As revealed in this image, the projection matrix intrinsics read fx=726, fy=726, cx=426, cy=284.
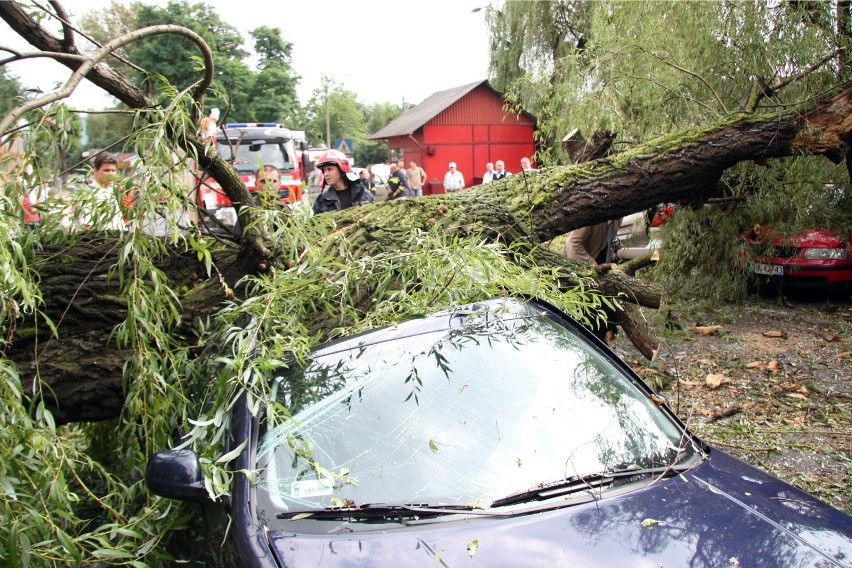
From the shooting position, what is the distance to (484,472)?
2.33m

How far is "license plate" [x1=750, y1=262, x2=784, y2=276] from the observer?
8445 millimetres

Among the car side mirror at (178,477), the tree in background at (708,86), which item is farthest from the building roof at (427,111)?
the car side mirror at (178,477)

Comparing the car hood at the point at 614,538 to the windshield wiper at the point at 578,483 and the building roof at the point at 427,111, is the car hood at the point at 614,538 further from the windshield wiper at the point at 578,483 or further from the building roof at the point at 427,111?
the building roof at the point at 427,111

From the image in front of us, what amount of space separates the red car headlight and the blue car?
6777 millimetres

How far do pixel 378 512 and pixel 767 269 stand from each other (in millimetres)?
7577

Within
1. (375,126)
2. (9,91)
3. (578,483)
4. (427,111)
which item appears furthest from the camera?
(375,126)

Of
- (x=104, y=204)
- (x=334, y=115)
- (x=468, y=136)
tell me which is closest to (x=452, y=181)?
(x=468, y=136)

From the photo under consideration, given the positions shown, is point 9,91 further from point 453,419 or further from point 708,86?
point 708,86

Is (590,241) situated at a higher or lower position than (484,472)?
higher

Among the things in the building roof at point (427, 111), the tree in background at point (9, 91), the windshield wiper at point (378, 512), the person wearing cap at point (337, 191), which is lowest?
the windshield wiper at point (378, 512)

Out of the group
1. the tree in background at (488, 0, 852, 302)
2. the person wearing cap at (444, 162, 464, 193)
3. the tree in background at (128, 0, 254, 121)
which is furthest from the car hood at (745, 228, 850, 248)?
the tree in background at (128, 0, 254, 121)

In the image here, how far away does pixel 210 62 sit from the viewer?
374 cm

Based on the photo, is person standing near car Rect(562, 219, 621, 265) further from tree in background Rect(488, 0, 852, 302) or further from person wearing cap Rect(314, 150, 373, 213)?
person wearing cap Rect(314, 150, 373, 213)

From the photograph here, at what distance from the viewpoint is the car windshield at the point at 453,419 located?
89.9 inches
